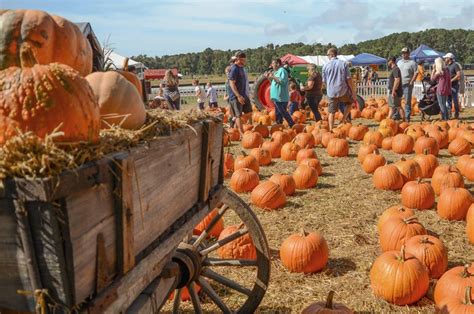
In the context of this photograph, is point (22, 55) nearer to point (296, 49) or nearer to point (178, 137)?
point (178, 137)

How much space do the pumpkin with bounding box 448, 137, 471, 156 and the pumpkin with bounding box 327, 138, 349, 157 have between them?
185 cm

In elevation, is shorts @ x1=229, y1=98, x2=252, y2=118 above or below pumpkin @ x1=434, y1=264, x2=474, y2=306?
above

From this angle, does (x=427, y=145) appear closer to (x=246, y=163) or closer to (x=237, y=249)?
(x=246, y=163)

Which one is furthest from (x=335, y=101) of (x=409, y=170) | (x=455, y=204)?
(x=455, y=204)

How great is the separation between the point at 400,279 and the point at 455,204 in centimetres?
206

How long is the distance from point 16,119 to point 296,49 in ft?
325

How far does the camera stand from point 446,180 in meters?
6.10

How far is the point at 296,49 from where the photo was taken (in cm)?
9738

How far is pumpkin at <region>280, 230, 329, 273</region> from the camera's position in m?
4.17

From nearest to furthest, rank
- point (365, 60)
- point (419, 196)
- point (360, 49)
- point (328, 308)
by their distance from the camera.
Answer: point (328, 308)
point (419, 196)
point (365, 60)
point (360, 49)

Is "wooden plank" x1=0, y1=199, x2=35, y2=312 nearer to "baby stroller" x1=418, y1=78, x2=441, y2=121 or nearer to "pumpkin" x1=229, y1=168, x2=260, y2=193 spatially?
"pumpkin" x1=229, y1=168, x2=260, y2=193

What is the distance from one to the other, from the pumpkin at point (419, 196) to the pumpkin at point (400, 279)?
206 centimetres

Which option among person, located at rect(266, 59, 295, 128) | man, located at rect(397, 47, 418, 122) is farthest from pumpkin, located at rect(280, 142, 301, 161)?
man, located at rect(397, 47, 418, 122)

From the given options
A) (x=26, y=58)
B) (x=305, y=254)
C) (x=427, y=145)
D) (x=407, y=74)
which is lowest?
(x=305, y=254)
